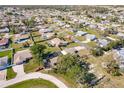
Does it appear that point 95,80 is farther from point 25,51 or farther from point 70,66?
point 25,51

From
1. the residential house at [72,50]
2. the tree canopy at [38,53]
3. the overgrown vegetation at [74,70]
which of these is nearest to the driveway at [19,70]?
the tree canopy at [38,53]

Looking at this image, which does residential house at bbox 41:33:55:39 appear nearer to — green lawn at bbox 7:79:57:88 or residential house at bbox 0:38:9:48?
residential house at bbox 0:38:9:48

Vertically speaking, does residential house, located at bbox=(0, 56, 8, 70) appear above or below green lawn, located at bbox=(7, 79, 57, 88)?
above

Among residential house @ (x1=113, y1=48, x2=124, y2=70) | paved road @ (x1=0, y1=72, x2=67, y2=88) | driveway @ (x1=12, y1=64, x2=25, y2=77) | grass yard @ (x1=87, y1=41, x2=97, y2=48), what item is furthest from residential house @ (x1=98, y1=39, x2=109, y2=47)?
driveway @ (x1=12, y1=64, x2=25, y2=77)

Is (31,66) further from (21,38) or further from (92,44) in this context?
(92,44)
